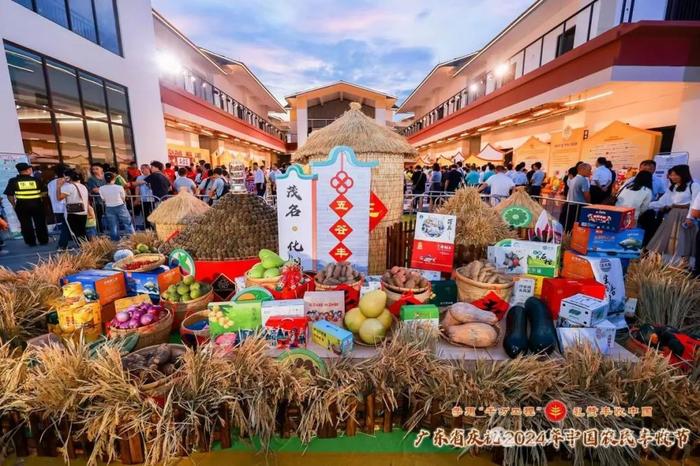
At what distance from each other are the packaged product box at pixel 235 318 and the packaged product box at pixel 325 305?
321 millimetres

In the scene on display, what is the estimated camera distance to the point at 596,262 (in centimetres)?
230

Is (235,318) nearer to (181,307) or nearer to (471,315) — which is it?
(181,307)

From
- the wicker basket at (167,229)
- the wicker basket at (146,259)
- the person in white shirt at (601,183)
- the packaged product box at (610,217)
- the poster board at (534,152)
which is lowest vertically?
the wicker basket at (146,259)

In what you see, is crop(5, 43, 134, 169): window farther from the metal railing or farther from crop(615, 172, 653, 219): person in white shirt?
the metal railing

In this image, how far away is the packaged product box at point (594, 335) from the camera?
1.89 metres

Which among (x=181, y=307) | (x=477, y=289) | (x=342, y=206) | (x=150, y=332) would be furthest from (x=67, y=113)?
(x=477, y=289)

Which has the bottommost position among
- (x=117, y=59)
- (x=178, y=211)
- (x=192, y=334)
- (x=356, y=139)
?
(x=192, y=334)

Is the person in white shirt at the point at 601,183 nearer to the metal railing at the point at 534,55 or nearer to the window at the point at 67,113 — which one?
the metal railing at the point at 534,55

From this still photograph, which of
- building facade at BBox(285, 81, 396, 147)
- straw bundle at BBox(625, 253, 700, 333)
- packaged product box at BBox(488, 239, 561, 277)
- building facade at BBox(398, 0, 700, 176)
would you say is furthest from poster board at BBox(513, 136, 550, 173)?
packaged product box at BBox(488, 239, 561, 277)

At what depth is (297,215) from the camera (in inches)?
122

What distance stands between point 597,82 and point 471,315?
6925 millimetres

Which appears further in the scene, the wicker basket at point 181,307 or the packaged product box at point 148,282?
the packaged product box at point 148,282

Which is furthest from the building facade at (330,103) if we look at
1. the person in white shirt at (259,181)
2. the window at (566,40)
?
the window at (566,40)

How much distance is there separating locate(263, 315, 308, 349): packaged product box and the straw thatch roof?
2690 millimetres
